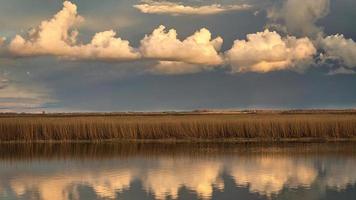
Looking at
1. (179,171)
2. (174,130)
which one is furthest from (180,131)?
(179,171)

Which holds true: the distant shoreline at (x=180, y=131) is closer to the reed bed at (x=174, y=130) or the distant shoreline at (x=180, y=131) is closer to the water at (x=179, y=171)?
the reed bed at (x=174, y=130)

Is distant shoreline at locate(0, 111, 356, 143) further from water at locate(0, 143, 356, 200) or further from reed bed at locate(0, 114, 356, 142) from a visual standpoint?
water at locate(0, 143, 356, 200)

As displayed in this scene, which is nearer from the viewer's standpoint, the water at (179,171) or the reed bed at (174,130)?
the water at (179,171)

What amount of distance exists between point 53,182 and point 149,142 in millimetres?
11598

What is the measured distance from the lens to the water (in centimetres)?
1388

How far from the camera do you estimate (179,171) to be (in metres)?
17.3

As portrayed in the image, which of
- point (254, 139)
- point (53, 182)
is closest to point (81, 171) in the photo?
point (53, 182)

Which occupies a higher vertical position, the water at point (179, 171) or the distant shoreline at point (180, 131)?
the distant shoreline at point (180, 131)

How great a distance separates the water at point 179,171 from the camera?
1388 centimetres

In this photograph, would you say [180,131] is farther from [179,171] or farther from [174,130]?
[179,171]

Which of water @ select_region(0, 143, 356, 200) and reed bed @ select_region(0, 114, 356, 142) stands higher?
reed bed @ select_region(0, 114, 356, 142)

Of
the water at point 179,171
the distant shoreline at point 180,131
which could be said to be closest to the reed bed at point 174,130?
the distant shoreline at point 180,131

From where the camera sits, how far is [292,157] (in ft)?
67.8

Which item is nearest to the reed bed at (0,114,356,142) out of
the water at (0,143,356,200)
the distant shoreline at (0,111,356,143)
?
the distant shoreline at (0,111,356,143)
